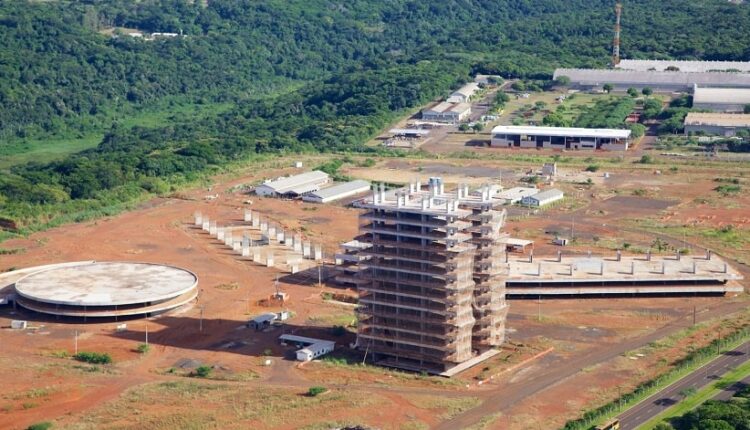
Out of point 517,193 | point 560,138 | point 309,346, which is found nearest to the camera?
point 309,346

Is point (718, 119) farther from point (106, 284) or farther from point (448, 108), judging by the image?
point (106, 284)

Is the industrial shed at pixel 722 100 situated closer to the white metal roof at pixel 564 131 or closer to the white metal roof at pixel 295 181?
the white metal roof at pixel 564 131

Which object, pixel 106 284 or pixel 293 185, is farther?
pixel 293 185

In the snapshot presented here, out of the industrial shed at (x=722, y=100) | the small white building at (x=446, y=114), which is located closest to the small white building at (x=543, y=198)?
the small white building at (x=446, y=114)

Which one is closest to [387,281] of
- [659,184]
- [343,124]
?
[659,184]

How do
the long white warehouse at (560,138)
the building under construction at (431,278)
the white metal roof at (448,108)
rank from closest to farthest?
1. the building under construction at (431,278)
2. the long white warehouse at (560,138)
3. the white metal roof at (448,108)

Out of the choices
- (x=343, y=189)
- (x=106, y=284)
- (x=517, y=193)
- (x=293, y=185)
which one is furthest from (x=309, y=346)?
(x=293, y=185)
